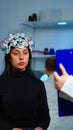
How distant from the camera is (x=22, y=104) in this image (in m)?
1.41

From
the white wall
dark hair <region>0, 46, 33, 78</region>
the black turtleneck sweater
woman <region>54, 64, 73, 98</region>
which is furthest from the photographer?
the white wall

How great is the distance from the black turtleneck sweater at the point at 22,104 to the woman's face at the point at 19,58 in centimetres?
5

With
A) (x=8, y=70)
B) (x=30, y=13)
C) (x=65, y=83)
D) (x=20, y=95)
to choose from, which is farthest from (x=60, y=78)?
(x=30, y=13)

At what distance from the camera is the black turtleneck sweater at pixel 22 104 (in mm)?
1408

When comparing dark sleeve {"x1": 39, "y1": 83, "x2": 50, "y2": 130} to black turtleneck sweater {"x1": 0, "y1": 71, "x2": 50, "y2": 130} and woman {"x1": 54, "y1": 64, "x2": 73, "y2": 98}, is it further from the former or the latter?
woman {"x1": 54, "y1": 64, "x2": 73, "y2": 98}

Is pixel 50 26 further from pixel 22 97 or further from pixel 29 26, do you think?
pixel 22 97

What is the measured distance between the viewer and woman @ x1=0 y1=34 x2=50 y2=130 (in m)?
1.41

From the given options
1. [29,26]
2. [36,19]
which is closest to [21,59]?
[36,19]

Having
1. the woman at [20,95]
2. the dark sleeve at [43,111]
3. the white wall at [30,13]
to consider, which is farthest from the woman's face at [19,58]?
the white wall at [30,13]

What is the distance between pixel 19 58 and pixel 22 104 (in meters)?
0.30

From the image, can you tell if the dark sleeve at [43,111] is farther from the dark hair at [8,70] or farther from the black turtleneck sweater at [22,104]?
the dark hair at [8,70]

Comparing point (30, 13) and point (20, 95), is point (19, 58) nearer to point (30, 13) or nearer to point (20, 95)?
point (20, 95)

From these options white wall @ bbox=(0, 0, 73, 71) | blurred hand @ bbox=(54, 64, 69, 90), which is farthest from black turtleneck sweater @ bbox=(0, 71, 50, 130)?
white wall @ bbox=(0, 0, 73, 71)

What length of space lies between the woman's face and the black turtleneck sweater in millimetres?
53
